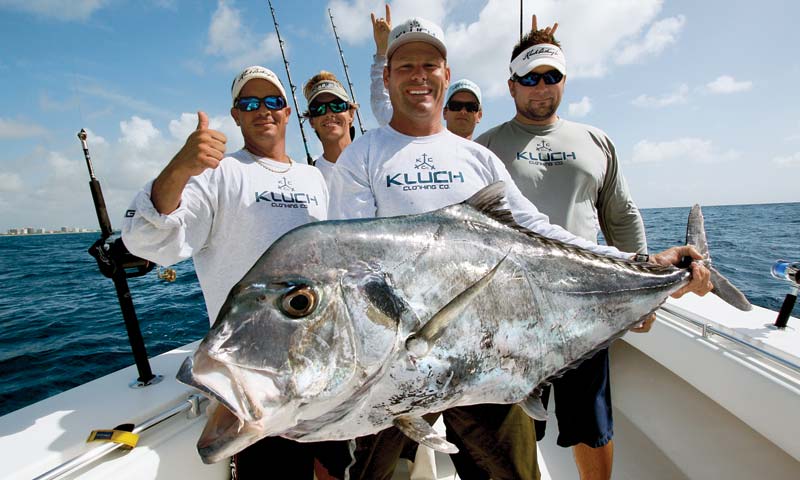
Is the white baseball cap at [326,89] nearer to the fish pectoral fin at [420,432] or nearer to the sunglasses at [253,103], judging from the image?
the sunglasses at [253,103]

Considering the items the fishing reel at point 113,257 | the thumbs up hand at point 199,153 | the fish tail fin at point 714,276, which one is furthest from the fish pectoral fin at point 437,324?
the fishing reel at point 113,257

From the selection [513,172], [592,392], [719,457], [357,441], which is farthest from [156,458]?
[719,457]

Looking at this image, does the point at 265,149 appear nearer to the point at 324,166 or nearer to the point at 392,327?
the point at 324,166

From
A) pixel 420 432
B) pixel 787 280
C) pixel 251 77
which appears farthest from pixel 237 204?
pixel 787 280

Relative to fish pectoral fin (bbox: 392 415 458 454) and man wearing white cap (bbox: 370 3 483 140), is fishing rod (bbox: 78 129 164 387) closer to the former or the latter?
fish pectoral fin (bbox: 392 415 458 454)

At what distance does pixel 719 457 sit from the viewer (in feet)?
8.55

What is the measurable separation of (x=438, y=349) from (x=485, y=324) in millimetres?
179

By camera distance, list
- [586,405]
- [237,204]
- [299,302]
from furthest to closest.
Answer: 1. [586,405]
2. [237,204]
3. [299,302]

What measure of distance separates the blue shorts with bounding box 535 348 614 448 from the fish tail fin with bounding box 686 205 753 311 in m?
0.69

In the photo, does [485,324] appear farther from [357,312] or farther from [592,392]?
[592,392]

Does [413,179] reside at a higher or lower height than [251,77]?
lower

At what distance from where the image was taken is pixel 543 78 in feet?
9.05

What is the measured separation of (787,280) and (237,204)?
10.7 ft

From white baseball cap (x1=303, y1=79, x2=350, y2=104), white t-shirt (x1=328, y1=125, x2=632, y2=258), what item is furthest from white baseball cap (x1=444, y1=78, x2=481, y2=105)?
white t-shirt (x1=328, y1=125, x2=632, y2=258)
